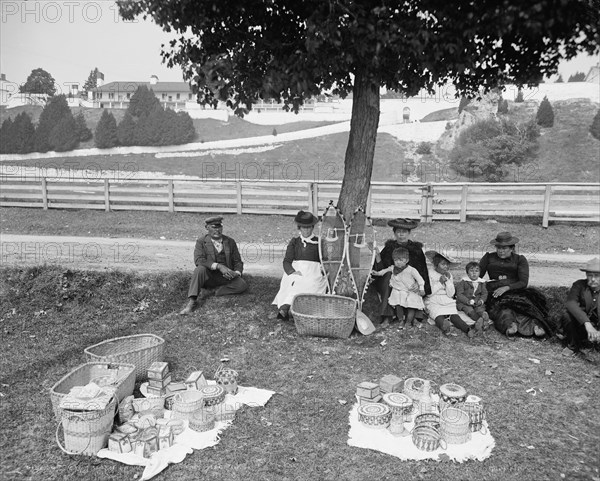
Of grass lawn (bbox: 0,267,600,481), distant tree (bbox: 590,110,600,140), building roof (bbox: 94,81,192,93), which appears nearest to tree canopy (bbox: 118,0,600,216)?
grass lawn (bbox: 0,267,600,481)

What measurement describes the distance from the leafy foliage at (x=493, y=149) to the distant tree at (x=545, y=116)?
220 cm

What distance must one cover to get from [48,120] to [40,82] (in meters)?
24.8

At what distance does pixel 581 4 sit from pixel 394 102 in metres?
52.1

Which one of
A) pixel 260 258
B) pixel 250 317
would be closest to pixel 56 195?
pixel 260 258

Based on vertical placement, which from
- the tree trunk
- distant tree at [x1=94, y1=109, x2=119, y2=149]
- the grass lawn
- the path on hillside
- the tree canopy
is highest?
distant tree at [x1=94, y1=109, x2=119, y2=149]

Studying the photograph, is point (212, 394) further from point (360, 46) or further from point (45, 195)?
point (45, 195)

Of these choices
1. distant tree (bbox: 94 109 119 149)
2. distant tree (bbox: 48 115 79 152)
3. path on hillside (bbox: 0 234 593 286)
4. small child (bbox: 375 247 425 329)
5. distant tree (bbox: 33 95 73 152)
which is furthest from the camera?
distant tree (bbox: 94 109 119 149)

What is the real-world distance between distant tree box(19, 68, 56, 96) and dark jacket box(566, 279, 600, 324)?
217ft

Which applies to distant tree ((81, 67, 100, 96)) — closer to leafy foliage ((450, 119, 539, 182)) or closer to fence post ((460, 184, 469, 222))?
leafy foliage ((450, 119, 539, 182))

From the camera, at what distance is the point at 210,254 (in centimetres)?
800

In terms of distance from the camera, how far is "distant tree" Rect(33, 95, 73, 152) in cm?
4400

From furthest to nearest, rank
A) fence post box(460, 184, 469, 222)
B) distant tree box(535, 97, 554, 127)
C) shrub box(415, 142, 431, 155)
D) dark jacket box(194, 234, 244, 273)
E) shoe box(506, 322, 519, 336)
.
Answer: distant tree box(535, 97, 554, 127) < shrub box(415, 142, 431, 155) < fence post box(460, 184, 469, 222) < dark jacket box(194, 234, 244, 273) < shoe box(506, 322, 519, 336)

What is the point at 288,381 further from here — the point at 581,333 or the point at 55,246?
the point at 55,246

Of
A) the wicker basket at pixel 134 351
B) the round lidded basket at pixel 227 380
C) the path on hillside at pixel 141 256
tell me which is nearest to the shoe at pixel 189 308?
the wicker basket at pixel 134 351
